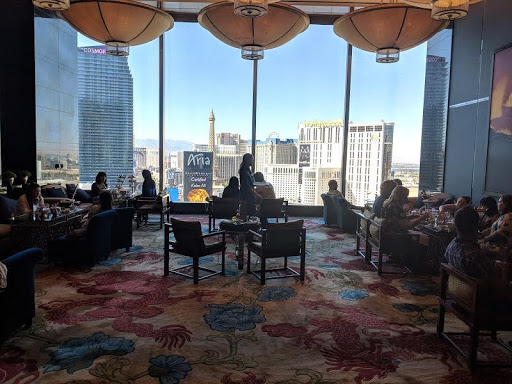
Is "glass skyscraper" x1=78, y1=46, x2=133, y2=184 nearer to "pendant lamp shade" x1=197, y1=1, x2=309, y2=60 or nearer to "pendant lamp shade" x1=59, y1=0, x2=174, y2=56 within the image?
"pendant lamp shade" x1=59, y1=0, x2=174, y2=56

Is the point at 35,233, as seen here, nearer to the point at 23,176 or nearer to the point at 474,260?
the point at 23,176

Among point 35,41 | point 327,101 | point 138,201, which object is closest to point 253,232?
point 138,201

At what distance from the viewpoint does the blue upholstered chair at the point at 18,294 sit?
3.20 metres

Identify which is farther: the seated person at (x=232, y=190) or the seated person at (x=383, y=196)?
the seated person at (x=232, y=190)

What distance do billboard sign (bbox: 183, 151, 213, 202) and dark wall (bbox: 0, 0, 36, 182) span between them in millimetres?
3729

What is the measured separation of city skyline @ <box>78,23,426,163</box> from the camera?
1009cm

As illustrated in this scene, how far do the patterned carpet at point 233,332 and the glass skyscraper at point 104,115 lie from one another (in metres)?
5.72

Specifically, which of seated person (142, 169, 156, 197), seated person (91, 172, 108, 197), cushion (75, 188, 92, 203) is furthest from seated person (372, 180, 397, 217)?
cushion (75, 188, 92, 203)

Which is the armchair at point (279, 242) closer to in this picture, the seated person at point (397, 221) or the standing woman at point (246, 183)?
the seated person at point (397, 221)

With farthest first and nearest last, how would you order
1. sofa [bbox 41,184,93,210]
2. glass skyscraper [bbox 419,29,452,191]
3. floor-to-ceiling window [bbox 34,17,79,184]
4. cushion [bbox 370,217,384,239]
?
glass skyscraper [bbox 419,29,452,191], floor-to-ceiling window [bbox 34,17,79,184], sofa [bbox 41,184,93,210], cushion [bbox 370,217,384,239]

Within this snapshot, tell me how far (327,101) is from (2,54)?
300 inches

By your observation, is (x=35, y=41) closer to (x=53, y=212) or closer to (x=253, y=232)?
(x=53, y=212)

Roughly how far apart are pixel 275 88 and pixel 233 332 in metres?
7.99

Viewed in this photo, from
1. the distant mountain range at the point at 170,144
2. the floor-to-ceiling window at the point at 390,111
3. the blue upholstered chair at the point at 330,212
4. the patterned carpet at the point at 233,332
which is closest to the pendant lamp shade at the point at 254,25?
the patterned carpet at the point at 233,332
